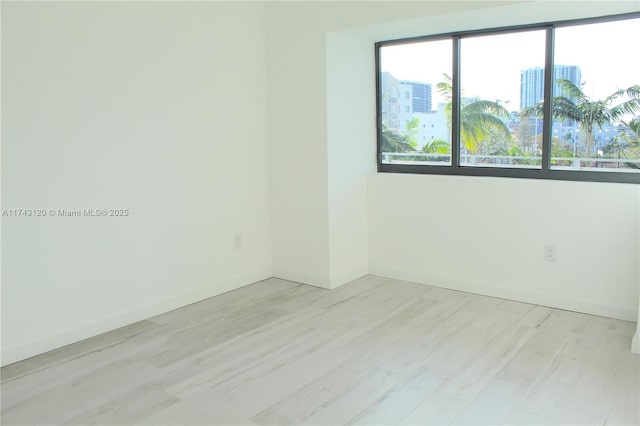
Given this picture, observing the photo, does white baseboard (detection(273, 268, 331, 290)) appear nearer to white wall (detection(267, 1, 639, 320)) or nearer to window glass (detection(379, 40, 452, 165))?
white wall (detection(267, 1, 639, 320))

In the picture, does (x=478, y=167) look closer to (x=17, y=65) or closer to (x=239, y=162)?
(x=239, y=162)

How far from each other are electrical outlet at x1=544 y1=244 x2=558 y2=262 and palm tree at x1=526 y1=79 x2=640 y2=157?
0.67 meters

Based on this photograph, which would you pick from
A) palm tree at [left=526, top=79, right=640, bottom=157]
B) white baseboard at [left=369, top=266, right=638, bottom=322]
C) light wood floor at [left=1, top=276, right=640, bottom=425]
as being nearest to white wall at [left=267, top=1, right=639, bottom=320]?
white baseboard at [left=369, top=266, right=638, bottom=322]

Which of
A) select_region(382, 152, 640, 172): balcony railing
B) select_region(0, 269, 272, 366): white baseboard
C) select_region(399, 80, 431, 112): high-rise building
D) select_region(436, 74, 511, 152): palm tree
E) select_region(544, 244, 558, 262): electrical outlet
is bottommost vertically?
select_region(0, 269, 272, 366): white baseboard

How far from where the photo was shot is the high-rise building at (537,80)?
12.5ft

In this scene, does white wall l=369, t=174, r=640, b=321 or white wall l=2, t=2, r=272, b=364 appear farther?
white wall l=369, t=174, r=640, b=321

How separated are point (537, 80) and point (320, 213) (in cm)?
185

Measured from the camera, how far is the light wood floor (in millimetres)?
2578

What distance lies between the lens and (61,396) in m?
2.79

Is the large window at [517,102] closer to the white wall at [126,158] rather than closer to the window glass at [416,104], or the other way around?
the window glass at [416,104]

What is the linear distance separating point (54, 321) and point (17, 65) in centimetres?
146

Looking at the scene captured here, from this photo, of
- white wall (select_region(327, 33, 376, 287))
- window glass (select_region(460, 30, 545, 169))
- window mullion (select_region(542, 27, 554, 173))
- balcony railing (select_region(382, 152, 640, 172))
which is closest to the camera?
balcony railing (select_region(382, 152, 640, 172))

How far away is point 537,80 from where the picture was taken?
13.0 feet

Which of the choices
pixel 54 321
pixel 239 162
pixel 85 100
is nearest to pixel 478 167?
pixel 239 162
